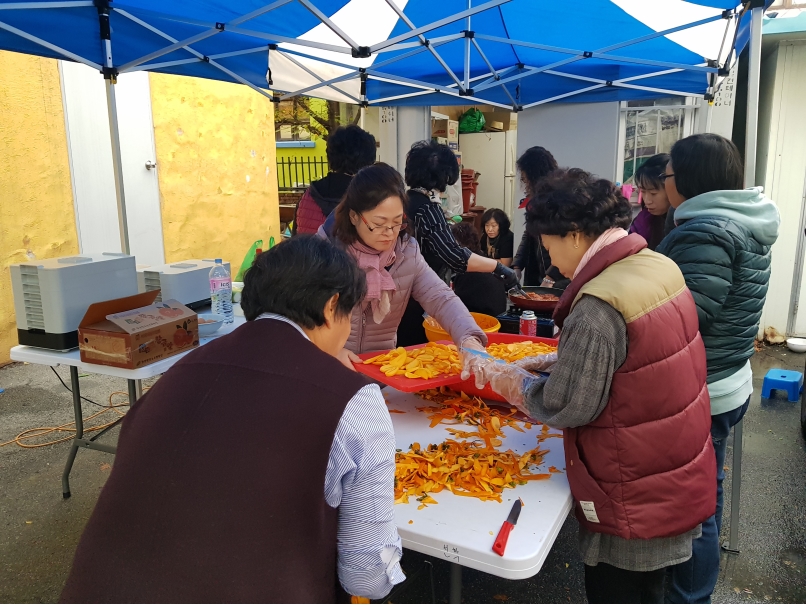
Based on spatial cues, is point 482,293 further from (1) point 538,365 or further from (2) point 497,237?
(2) point 497,237

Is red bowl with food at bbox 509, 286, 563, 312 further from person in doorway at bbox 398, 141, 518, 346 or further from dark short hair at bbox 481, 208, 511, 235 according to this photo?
dark short hair at bbox 481, 208, 511, 235

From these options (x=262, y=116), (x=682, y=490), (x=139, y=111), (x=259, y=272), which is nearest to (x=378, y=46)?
(x=259, y=272)

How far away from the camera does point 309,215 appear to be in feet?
13.4

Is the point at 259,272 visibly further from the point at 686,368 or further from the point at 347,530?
the point at 686,368

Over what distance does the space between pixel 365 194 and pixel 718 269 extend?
140cm

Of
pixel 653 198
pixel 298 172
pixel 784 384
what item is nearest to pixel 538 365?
pixel 653 198

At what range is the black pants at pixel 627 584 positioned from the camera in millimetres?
1709

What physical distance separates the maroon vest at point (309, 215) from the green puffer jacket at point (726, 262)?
2431 mm

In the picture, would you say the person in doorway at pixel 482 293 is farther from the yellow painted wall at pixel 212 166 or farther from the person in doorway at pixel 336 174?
the yellow painted wall at pixel 212 166

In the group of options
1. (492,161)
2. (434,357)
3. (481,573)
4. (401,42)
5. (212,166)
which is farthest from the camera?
(492,161)

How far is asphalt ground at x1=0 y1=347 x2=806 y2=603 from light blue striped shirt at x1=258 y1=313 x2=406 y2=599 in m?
0.61

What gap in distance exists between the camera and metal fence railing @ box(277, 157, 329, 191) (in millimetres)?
13594

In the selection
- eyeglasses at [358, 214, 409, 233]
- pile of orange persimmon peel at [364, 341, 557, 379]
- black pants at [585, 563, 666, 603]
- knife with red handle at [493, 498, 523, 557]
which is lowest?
black pants at [585, 563, 666, 603]

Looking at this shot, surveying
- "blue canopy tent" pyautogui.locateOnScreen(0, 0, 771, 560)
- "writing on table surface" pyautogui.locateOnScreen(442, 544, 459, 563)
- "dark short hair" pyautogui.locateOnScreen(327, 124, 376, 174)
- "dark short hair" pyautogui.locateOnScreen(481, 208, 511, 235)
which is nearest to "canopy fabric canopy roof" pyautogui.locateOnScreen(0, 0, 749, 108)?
"blue canopy tent" pyautogui.locateOnScreen(0, 0, 771, 560)
